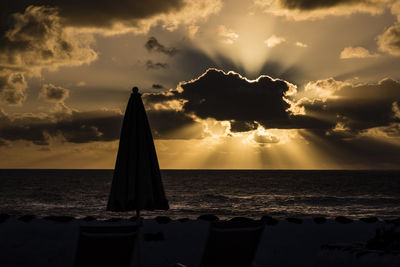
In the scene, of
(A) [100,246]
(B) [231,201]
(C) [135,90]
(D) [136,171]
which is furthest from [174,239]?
(B) [231,201]

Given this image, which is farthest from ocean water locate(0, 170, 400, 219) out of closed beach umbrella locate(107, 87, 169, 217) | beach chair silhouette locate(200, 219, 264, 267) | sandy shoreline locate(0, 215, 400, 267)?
beach chair silhouette locate(200, 219, 264, 267)

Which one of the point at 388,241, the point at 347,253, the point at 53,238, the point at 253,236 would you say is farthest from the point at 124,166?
the point at 53,238

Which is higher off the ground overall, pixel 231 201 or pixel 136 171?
pixel 136 171

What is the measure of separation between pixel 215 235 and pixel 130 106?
2.28 metres

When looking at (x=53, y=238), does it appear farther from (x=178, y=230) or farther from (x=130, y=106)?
(x=130, y=106)

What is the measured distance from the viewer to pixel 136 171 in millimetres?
5996

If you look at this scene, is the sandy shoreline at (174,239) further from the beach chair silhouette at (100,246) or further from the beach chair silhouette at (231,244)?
the beach chair silhouette at (100,246)

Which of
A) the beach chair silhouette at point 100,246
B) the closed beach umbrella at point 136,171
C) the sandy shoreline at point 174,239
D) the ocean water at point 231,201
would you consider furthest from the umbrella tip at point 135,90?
the ocean water at point 231,201

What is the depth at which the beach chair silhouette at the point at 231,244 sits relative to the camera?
552 centimetres

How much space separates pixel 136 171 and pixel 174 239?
16.5ft

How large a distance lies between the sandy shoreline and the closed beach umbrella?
428cm

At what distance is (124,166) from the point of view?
6.02 m

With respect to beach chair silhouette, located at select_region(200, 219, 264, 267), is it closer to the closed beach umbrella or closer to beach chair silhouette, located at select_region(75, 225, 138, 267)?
the closed beach umbrella

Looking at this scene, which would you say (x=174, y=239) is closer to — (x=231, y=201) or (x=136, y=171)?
(x=136, y=171)
